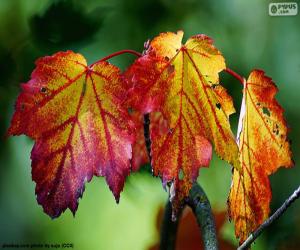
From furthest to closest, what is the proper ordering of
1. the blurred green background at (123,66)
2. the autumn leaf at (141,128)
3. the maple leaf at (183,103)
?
the blurred green background at (123,66)
the autumn leaf at (141,128)
the maple leaf at (183,103)

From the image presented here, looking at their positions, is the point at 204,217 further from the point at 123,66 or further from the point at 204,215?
the point at 123,66

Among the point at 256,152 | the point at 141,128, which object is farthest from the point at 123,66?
the point at 256,152

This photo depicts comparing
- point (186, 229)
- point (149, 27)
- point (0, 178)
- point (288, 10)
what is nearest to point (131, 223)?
point (186, 229)

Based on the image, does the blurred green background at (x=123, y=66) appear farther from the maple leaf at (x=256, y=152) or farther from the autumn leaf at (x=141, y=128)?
the maple leaf at (x=256, y=152)

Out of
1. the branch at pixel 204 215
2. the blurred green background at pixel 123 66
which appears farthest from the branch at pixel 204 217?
the blurred green background at pixel 123 66

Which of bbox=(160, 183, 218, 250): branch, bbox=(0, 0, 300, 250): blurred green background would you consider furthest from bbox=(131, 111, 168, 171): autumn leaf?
bbox=(0, 0, 300, 250): blurred green background

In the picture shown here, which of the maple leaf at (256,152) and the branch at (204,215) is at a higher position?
the maple leaf at (256,152)

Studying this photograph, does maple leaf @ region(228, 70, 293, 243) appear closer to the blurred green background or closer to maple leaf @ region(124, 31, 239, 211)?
maple leaf @ region(124, 31, 239, 211)
